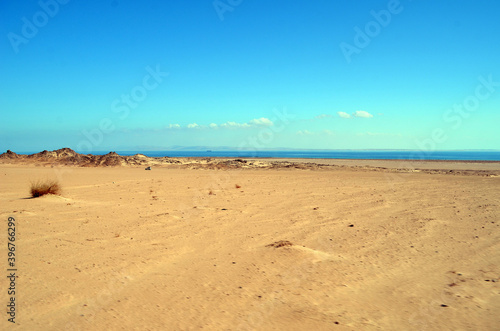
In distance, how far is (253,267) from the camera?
189 inches

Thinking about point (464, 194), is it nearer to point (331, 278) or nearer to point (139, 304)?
point (331, 278)

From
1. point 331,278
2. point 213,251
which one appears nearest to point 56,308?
point 213,251

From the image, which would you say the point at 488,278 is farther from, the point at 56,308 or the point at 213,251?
the point at 56,308

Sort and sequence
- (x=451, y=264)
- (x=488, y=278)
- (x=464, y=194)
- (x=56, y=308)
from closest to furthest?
(x=56, y=308)
(x=488, y=278)
(x=451, y=264)
(x=464, y=194)

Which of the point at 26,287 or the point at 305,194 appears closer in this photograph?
the point at 26,287

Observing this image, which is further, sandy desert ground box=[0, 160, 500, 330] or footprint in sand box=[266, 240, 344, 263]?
footprint in sand box=[266, 240, 344, 263]

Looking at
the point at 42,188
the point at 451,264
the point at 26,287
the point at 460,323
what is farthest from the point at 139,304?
the point at 42,188

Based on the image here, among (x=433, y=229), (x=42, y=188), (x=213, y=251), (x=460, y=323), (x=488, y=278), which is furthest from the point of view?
(x=42, y=188)

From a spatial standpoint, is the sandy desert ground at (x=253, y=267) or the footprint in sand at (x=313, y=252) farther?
the footprint in sand at (x=313, y=252)

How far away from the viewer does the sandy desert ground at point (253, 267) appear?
11.2ft

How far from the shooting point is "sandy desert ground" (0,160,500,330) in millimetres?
3402

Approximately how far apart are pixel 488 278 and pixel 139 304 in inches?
184

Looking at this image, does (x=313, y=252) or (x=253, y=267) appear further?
(x=313, y=252)

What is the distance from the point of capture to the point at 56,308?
3.53 m
